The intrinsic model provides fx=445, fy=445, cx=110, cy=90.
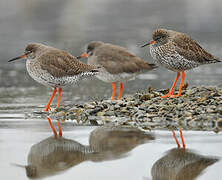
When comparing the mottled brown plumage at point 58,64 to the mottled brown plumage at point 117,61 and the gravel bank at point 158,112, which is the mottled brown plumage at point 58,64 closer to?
the mottled brown plumage at point 117,61

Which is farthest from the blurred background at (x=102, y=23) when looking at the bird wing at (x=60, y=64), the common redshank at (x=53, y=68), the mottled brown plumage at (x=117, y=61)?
the bird wing at (x=60, y=64)

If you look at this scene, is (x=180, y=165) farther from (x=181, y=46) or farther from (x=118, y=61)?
(x=118, y=61)

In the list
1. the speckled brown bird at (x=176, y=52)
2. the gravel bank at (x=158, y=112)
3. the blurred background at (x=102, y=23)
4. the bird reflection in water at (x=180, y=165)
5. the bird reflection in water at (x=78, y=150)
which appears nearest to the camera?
the bird reflection in water at (x=180, y=165)

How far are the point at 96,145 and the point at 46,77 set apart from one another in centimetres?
340

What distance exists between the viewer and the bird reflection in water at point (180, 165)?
5574 millimetres

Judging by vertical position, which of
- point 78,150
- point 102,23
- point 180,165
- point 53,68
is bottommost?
point 78,150

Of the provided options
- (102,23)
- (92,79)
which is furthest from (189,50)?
(102,23)

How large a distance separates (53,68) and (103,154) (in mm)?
3955

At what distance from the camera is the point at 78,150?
676cm

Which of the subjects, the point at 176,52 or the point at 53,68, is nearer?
the point at 176,52

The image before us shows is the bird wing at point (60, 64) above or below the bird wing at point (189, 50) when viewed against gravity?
below

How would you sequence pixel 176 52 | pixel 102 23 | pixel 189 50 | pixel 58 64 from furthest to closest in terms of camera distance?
1. pixel 102 23
2. pixel 58 64
3. pixel 189 50
4. pixel 176 52

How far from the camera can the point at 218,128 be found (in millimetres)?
7848

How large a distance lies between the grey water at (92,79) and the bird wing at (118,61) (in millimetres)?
1523
